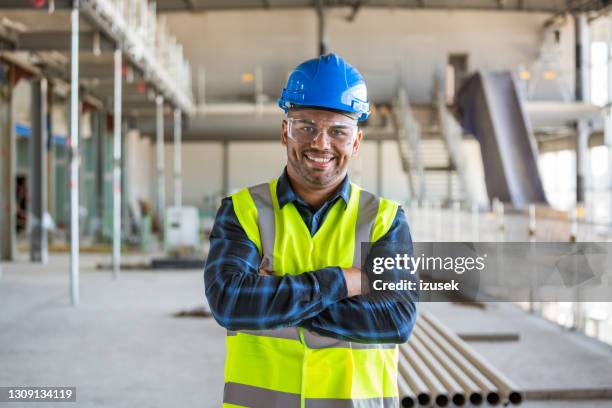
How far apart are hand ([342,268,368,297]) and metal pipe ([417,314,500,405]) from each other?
3.45 metres

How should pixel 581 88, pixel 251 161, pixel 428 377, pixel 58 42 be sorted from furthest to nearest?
pixel 251 161 → pixel 581 88 → pixel 58 42 → pixel 428 377

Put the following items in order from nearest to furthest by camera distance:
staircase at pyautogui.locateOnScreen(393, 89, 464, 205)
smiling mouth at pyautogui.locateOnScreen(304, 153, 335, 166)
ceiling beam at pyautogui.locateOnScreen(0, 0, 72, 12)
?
smiling mouth at pyautogui.locateOnScreen(304, 153, 335, 166) → ceiling beam at pyautogui.locateOnScreen(0, 0, 72, 12) → staircase at pyautogui.locateOnScreen(393, 89, 464, 205)

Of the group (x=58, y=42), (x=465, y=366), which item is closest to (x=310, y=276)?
(x=465, y=366)

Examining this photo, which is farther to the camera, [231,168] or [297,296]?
[231,168]

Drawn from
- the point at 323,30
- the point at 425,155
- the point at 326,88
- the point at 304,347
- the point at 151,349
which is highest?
the point at 323,30

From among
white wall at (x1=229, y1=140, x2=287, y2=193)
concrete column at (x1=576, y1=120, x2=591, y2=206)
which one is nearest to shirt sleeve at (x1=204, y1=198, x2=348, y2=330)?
concrete column at (x1=576, y1=120, x2=591, y2=206)

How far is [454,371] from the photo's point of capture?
18.2 feet

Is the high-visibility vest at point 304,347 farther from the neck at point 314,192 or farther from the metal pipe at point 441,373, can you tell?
the metal pipe at point 441,373

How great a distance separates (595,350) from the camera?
740cm

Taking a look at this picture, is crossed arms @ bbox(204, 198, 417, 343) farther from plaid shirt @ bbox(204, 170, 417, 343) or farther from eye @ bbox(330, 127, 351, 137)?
eye @ bbox(330, 127, 351, 137)

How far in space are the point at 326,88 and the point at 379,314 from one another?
2.20 ft

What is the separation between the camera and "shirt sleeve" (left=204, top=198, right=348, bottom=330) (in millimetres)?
1940

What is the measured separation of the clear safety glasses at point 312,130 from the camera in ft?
6.55

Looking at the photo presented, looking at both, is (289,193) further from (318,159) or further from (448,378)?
(448,378)
